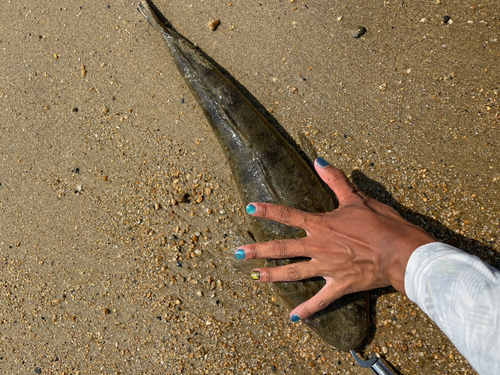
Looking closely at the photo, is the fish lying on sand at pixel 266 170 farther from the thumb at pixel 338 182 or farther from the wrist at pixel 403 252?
the wrist at pixel 403 252

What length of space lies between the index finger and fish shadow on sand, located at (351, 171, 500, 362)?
1025 mm

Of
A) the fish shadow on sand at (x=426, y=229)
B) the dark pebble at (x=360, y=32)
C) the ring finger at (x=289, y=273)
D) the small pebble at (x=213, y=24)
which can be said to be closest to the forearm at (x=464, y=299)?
the ring finger at (x=289, y=273)

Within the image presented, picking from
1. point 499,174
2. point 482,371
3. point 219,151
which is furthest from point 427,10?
point 482,371

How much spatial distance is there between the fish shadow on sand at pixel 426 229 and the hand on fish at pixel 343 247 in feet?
2.03

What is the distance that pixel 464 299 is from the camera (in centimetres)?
153

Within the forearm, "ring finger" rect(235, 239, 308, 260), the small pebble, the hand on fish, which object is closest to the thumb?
the hand on fish

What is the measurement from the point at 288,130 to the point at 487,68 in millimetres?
1913

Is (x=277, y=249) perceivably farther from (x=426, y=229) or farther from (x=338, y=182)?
(x=426, y=229)

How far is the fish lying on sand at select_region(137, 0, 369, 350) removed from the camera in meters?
2.72

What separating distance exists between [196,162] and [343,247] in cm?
179

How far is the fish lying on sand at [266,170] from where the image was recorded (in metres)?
2.72

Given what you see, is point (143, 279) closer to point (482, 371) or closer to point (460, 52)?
point (482, 371)

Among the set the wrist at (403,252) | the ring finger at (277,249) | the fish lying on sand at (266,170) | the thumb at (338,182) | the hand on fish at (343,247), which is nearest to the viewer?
the wrist at (403,252)

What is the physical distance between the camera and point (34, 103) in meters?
3.72
